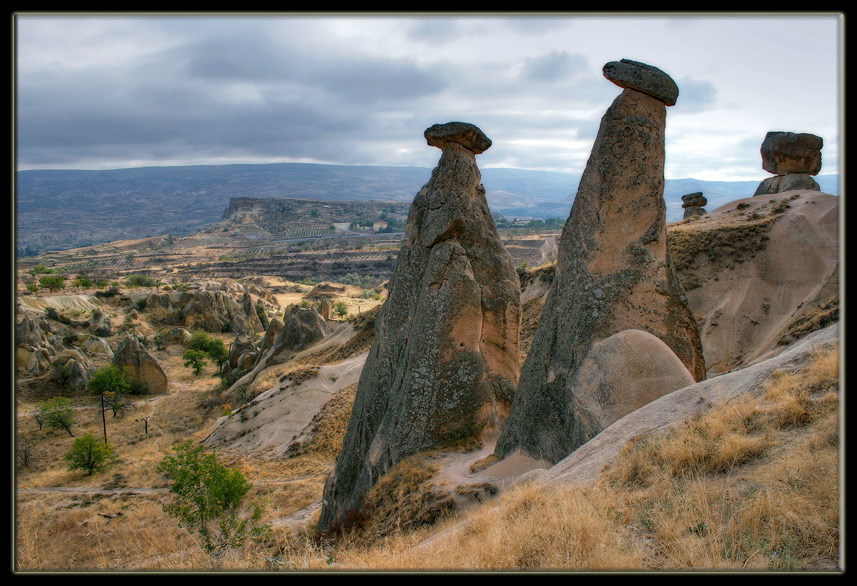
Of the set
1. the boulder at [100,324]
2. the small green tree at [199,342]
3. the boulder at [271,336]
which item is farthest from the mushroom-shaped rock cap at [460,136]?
the boulder at [100,324]

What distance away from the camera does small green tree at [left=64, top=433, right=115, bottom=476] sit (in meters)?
18.9

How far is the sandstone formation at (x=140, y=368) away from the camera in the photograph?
30312 mm

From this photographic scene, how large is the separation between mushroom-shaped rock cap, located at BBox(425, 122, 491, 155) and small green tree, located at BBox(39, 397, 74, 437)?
21607mm

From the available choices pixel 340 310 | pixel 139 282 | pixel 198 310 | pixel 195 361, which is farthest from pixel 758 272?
pixel 139 282

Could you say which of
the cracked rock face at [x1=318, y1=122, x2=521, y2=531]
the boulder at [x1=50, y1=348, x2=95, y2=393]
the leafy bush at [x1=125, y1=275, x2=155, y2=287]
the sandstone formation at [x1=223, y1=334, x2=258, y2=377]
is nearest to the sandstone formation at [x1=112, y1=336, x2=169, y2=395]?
the boulder at [x1=50, y1=348, x2=95, y2=393]

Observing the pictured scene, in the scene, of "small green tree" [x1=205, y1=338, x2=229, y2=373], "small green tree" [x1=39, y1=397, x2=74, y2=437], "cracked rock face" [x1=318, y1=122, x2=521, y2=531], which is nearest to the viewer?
"cracked rock face" [x1=318, y1=122, x2=521, y2=531]

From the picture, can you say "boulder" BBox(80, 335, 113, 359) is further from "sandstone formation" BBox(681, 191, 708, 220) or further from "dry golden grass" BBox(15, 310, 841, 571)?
"sandstone formation" BBox(681, 191, 708, 220)

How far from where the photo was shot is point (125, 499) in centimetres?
1631

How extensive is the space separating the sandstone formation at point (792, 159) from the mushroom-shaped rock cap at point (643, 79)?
21352 mm

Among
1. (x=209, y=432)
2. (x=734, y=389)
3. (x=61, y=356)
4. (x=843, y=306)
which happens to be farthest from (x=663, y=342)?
(x=61, y=356)

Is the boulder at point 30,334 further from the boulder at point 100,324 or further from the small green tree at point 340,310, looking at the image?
the small green tree at point 340,310

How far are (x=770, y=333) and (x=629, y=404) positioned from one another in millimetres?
12746

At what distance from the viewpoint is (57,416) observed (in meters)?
23.6

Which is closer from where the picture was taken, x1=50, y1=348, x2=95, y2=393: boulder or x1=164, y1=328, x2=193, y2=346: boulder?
x1=50, y1=348, x2=95, y2=393: boulder
